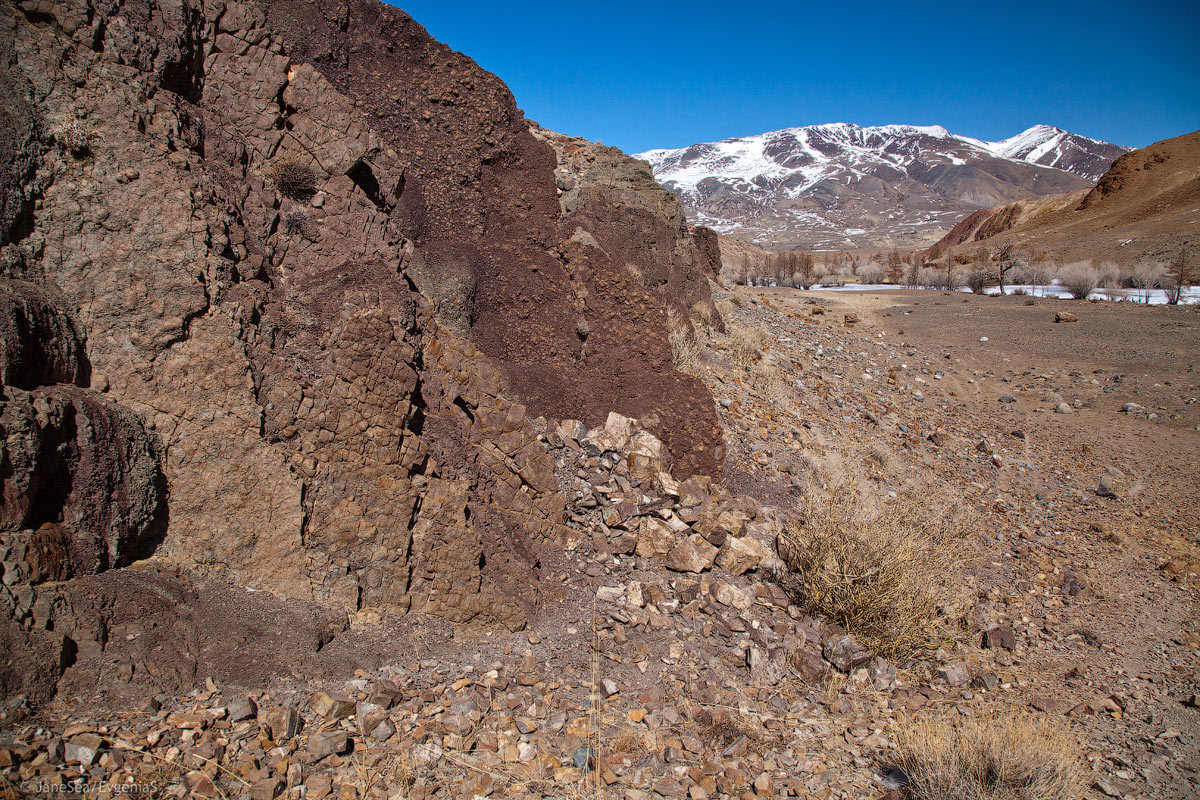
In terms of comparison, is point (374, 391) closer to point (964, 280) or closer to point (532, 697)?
point (532, 697)

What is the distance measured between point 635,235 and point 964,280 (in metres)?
26.4

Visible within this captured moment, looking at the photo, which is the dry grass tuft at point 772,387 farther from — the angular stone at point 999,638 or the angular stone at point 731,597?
the angular stone at point 731,597

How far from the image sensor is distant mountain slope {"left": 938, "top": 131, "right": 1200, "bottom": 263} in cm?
2673

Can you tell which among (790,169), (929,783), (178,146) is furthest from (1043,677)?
(790,169)

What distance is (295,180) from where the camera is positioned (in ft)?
11.4

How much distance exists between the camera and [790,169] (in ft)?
536

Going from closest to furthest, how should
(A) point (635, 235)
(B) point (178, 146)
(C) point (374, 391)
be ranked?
(B) point (178, 146)
(C) point (374, 391)
(A) point (635, 235)

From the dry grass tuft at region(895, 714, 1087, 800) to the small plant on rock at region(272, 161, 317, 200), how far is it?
4619 millimetres

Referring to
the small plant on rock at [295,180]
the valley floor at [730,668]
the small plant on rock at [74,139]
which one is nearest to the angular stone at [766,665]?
the valley floor at [730,668]

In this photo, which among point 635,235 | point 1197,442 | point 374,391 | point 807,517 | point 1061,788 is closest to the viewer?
point 1061,788

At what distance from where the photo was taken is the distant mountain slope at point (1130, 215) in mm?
26734

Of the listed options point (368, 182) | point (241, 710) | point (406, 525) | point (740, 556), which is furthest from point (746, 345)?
point (241, 710)

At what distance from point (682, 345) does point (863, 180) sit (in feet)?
544

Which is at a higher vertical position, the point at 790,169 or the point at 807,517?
the point at 790,169
